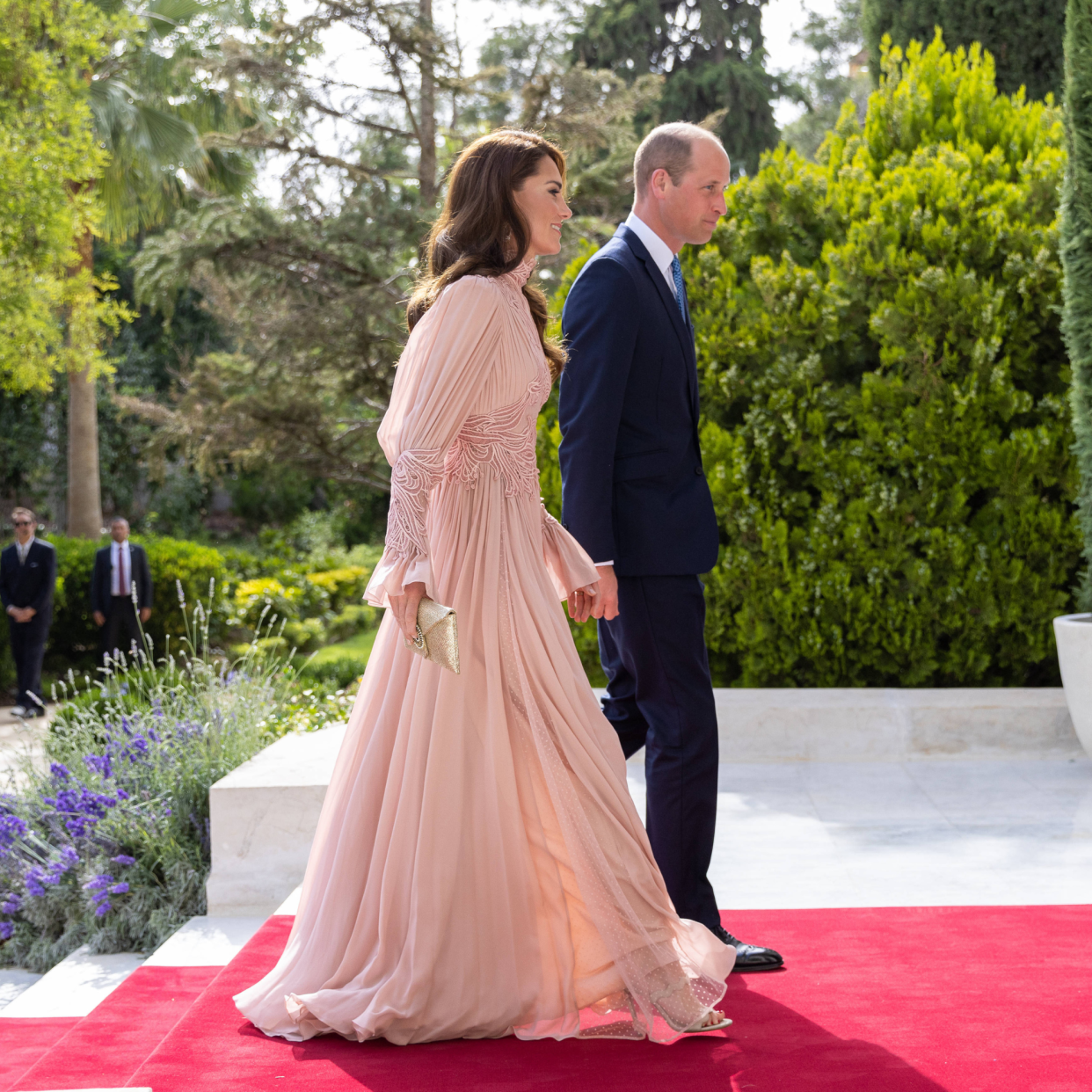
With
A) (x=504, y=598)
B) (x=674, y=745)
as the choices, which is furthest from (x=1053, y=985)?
(x=504, y=598)

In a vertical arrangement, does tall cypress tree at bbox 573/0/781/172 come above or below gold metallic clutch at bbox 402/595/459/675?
above

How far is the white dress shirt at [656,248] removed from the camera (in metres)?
2.95

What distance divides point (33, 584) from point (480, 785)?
9516 millimetres

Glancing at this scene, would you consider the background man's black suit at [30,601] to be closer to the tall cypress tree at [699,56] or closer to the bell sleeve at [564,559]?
the bell sleeve at [564,559]

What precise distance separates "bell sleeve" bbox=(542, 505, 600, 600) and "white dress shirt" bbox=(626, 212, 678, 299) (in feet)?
2.46

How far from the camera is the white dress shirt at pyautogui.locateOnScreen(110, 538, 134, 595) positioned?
1112cm

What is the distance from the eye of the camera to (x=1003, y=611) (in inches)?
217

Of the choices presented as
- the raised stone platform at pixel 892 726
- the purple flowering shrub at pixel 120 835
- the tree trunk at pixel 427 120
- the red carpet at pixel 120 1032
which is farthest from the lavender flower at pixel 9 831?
the tree trunk at pixel 427 120

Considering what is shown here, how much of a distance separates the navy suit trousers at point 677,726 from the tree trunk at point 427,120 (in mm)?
10944

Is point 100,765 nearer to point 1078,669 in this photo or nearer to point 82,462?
point 1078,669

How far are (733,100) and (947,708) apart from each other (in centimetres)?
1795

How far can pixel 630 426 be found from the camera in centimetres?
286

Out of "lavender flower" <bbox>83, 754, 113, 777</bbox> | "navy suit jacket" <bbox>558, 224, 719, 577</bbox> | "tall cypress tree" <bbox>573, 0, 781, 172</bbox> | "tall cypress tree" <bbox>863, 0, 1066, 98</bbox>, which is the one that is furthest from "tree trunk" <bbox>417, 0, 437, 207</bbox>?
"navy suit jacket" <bbox>558, 224, 719, 577</bbox>

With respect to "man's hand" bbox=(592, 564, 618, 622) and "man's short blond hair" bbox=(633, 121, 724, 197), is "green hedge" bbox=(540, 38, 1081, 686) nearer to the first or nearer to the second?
"man's short blond hair" bbox=(633, 121, 724, 197)
